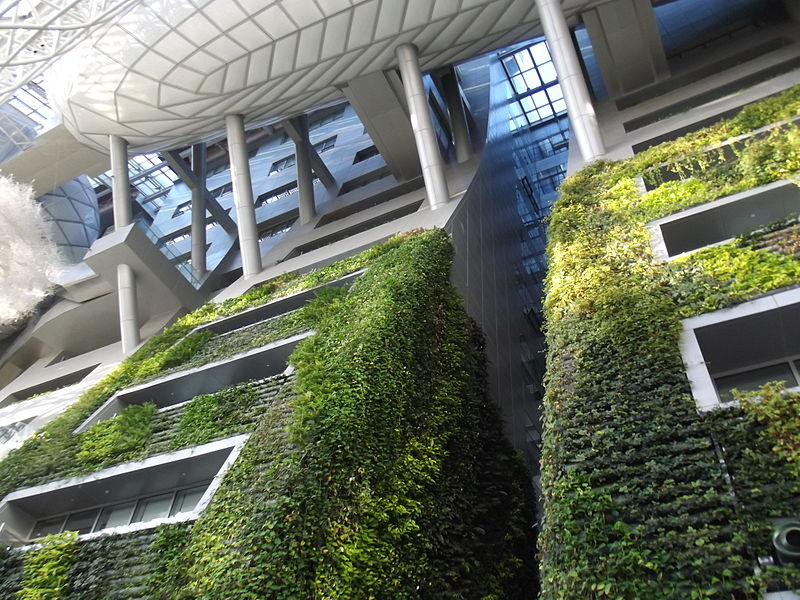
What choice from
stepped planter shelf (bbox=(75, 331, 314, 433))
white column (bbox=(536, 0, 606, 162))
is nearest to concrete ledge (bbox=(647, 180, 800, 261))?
white column (bbox=(536, 0, 606, 162))

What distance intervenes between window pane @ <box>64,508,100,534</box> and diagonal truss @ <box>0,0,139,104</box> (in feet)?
45.9

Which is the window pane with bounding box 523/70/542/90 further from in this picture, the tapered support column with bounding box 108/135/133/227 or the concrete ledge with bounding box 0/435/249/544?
the concrete ledge with bounding box 0/435/249/544

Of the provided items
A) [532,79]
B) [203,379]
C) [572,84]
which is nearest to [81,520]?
[203,379]

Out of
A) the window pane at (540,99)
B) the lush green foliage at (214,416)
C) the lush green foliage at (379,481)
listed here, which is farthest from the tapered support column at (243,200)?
the window pane at (540,99)

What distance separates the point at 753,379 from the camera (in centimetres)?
991

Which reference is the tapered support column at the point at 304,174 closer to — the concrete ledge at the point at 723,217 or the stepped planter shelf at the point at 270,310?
the stepped planter shelf at the point at 270,310

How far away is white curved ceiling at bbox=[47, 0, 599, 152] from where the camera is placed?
22.0 meters

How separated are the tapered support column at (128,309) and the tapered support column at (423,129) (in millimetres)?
11950

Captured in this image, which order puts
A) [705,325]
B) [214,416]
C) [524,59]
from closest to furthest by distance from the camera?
[705,325]
[214,416]
[524,59]

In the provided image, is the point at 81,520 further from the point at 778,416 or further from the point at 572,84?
the point at 572,84

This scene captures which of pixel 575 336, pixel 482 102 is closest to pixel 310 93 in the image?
pixel 482 102

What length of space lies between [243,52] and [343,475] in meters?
17.4

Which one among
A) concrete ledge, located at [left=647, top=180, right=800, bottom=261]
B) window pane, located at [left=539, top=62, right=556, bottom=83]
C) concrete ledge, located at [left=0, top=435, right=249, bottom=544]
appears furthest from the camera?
window pane, located at [left=539, top=62, right=556, bottom=83]

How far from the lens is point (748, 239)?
10672 mm
